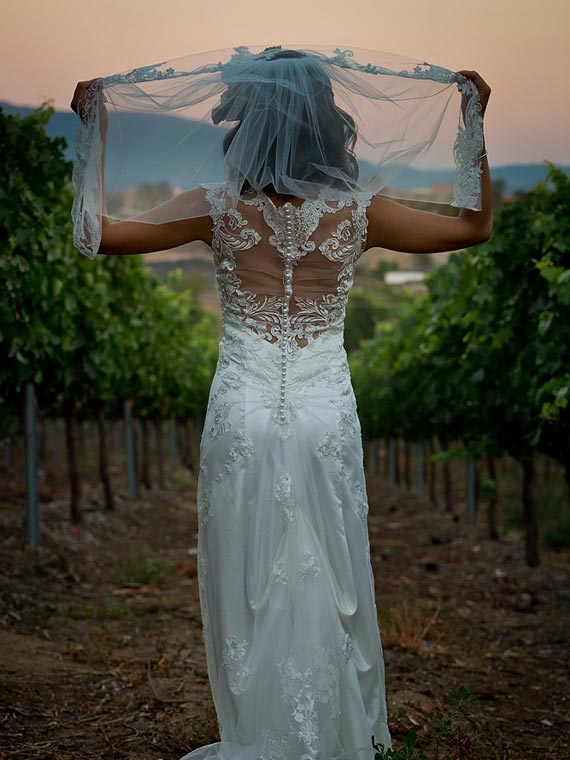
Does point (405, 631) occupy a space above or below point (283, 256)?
below

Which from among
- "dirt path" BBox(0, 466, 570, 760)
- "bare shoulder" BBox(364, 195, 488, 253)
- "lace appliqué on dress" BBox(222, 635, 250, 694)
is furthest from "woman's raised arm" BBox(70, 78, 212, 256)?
"dirt path" BBox(0, 466, 570, 760)

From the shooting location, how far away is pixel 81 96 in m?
3.46

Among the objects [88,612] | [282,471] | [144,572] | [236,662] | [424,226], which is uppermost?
[424,226]

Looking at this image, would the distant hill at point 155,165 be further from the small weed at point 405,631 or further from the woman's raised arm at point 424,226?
the small weed at point 405,631

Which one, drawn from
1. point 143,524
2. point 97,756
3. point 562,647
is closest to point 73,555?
point 143,524

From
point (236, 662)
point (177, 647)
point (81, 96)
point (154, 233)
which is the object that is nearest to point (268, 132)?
point (154, 233)

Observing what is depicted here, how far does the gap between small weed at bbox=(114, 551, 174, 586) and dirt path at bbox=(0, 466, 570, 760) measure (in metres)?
0.02

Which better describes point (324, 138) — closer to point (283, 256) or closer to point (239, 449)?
point (283, 256)

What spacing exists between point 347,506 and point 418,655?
319 centimetres

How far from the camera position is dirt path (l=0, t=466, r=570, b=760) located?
14.1 feet

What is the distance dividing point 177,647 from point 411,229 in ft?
12.8

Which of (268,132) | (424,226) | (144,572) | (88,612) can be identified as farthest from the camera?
(144,572)

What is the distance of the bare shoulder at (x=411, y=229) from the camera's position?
336 centimetres

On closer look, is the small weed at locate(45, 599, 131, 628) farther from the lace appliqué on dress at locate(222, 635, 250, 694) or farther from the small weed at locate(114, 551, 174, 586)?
the lace appliqué on dress at locate(222, 635, 250, 694)
